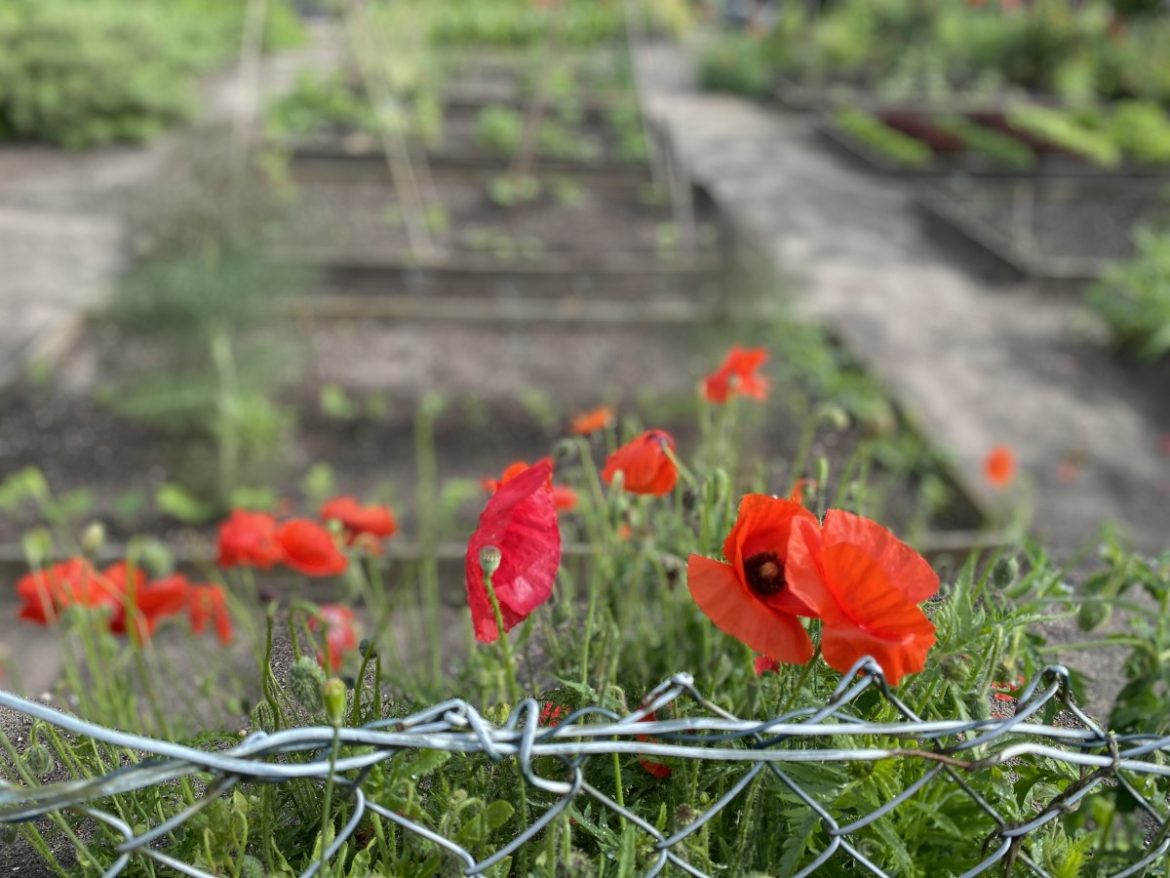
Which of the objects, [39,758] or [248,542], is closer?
[39,758]

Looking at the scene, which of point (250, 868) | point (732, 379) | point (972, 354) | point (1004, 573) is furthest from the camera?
point (972, 354)

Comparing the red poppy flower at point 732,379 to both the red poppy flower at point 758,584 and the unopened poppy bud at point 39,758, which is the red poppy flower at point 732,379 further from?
the unopened poppy bud at point 39,758

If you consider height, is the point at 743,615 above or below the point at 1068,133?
above

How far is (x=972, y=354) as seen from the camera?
5398 millimetres

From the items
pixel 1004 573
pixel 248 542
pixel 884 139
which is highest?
pixel 1004 573

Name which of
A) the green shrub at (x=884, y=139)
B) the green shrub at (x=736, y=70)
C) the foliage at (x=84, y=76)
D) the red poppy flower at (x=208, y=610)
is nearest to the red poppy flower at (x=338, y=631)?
the red poppy flower at (x=208, y=610)

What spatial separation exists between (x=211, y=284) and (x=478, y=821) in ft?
10.6

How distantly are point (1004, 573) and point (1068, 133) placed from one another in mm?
9785

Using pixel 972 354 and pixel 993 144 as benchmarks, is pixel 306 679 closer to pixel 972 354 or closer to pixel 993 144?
pixel 972 354

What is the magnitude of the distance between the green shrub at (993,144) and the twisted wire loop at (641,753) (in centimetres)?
867

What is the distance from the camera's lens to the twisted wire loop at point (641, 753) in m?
0.72

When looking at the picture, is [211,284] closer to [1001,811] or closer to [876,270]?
[1001,811]

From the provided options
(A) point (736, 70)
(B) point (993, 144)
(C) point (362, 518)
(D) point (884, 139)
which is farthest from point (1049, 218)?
(C) point (362, 518)

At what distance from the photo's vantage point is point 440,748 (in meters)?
0.78
